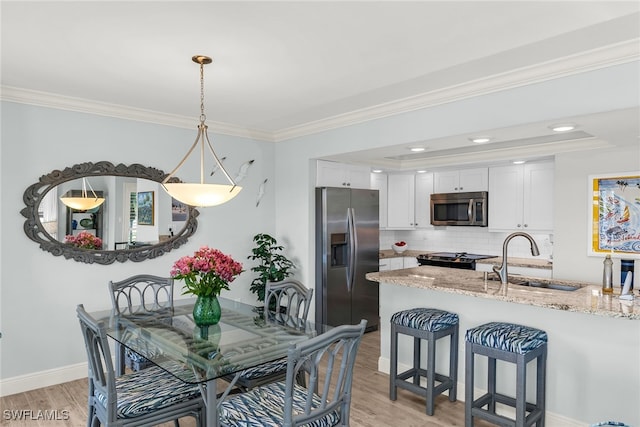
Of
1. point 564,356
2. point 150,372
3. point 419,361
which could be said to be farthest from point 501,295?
point 150,372

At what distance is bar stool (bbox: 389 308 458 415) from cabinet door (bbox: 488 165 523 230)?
2672mm

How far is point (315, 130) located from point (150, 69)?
1988 millimetres

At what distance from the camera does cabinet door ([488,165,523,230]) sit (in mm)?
5379

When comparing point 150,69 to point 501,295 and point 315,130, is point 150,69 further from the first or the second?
point 501,295

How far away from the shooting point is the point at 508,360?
2.58 m

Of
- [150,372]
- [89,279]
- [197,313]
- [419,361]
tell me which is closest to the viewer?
[150,372]

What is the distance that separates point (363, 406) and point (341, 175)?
270 centimetres

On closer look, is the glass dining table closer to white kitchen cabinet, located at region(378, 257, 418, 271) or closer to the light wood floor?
the light wood floor

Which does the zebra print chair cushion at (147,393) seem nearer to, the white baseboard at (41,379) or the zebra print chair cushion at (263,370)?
the zebra print chair cushion at (263,370)

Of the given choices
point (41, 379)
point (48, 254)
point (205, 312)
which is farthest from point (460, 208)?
point (41, 379)

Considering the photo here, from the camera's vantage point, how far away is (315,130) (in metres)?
4.51

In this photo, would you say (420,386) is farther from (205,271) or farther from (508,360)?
(205,271)

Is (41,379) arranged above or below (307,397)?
below

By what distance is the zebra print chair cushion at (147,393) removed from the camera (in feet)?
7.06
